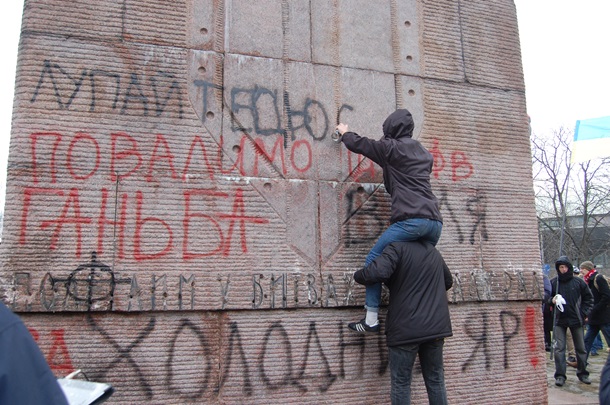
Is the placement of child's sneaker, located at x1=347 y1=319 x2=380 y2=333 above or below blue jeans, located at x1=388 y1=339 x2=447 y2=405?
above

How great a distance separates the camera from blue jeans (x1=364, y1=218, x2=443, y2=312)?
11.9 feet

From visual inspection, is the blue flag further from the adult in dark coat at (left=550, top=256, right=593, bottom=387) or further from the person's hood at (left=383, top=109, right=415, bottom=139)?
the person's hood at (left=383, top=109, right=415, bottom=139)

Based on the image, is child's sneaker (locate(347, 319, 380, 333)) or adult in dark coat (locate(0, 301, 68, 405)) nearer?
adult in dark coat (locate(0, 301, 68, 405))

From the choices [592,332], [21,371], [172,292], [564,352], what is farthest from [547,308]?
[21,371]

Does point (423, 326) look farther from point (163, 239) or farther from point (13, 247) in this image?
point (13, 247)

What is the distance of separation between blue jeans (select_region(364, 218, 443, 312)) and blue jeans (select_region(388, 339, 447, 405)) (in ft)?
1.19

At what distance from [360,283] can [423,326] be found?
20.9 inches

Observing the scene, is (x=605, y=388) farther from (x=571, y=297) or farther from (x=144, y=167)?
(x=571, y=297)

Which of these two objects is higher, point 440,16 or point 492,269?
point 440,16

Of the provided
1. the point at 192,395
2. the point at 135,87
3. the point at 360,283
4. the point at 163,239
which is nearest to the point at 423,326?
the point at 360,283

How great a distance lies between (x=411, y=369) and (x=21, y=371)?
2.83 meters

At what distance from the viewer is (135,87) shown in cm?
380

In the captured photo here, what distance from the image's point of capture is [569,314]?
714 cm

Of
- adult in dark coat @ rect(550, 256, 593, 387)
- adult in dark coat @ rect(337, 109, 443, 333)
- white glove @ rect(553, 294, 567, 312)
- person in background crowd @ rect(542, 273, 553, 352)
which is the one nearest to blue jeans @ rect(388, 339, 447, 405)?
adult in dark coat @ rect(337, 109, 443, 333)
